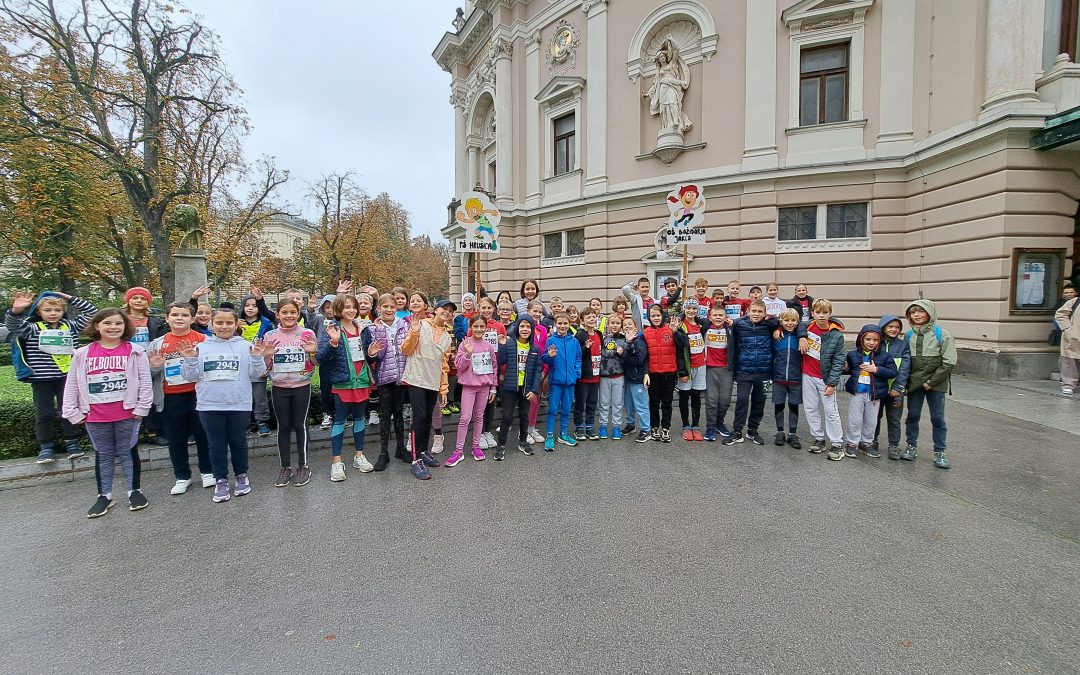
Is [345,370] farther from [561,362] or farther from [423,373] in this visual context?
[561,362]

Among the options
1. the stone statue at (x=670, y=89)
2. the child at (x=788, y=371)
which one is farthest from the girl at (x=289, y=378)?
the stone statue at (x=670, y=89)

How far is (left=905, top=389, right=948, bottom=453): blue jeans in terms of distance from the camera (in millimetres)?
5465

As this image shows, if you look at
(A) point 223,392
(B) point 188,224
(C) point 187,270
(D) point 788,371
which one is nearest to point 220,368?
(A) point 223,392

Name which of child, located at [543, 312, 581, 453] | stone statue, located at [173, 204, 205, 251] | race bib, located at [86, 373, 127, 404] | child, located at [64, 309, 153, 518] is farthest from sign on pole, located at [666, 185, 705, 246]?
stone statue, located at [173, 204, 205, 251]

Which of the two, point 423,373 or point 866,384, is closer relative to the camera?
point 423,373

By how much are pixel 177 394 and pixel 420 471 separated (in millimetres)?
2629

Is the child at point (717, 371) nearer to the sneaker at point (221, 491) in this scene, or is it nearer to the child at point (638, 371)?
the child at point (638, 371)

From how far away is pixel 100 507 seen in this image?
430 centimetres

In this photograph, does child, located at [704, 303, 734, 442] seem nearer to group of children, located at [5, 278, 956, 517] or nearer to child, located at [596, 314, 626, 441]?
group of children, located at [5, 278, 956, 517]

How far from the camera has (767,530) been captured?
3898mm

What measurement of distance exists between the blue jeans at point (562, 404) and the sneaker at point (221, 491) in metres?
3.75

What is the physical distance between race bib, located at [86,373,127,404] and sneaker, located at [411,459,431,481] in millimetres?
2864

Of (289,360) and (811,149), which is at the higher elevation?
(811,149)

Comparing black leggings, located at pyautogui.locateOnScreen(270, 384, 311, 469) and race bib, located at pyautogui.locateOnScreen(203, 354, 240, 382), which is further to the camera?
black leggings, located at pyautogui.locateOnScreen(270, 384, 311, 469)
